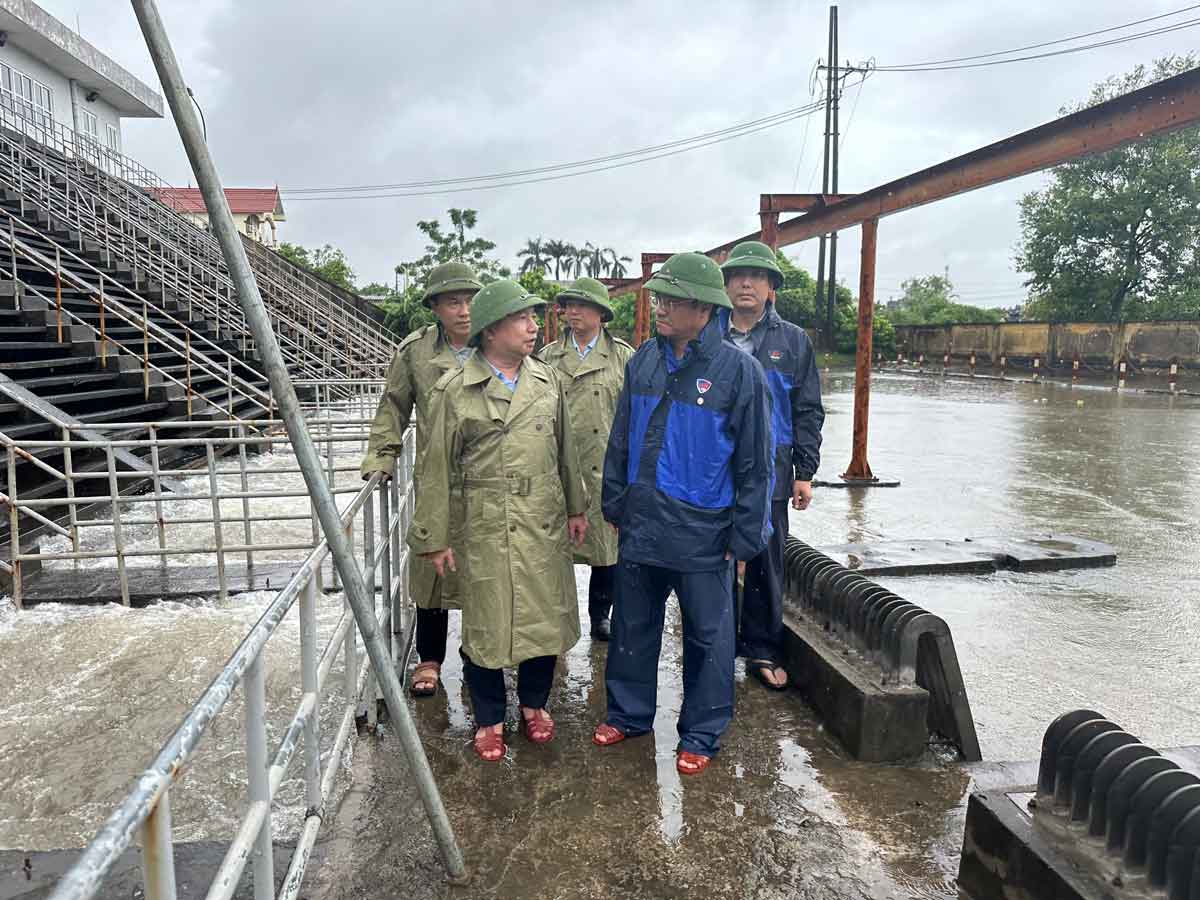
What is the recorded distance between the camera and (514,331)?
3014mm

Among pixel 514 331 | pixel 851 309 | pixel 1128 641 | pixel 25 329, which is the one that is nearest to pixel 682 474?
pixel 514 331

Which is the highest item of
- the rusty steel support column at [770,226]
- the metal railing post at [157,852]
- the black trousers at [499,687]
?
the rusty steel support column at [770,226]

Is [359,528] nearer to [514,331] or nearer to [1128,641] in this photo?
[514,331]

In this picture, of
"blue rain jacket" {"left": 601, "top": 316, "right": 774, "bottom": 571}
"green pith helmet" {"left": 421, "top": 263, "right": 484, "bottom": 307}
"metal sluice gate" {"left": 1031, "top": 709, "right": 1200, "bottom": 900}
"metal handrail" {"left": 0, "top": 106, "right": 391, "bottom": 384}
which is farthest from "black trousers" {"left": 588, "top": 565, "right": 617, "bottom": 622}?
"metal handrail" {"left": 0, "top": 106, "right": 391, "bottom": 384}

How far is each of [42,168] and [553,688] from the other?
19.3 meters

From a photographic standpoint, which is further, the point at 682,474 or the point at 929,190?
the point at 929,190

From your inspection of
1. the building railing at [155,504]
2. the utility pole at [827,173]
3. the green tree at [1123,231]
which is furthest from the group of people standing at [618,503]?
the green tree at [1123,231]

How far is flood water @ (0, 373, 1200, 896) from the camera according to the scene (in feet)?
8.29

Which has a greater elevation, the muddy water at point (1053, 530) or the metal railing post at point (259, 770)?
the metal railing post at point (259, 770)

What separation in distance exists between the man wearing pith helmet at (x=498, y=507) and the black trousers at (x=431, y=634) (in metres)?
0.47

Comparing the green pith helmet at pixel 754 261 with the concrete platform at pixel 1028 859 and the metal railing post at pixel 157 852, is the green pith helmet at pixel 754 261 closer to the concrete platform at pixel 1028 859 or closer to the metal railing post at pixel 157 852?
the concrete platform at pixel 1028 859

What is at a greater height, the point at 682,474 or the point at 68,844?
the point at 682,474

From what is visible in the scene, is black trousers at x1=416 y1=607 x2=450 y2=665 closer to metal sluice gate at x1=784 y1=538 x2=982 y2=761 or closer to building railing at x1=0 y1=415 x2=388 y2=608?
building railing at x1=0 y1=415 x2=388 y2=608

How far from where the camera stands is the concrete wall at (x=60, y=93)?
21344mm
